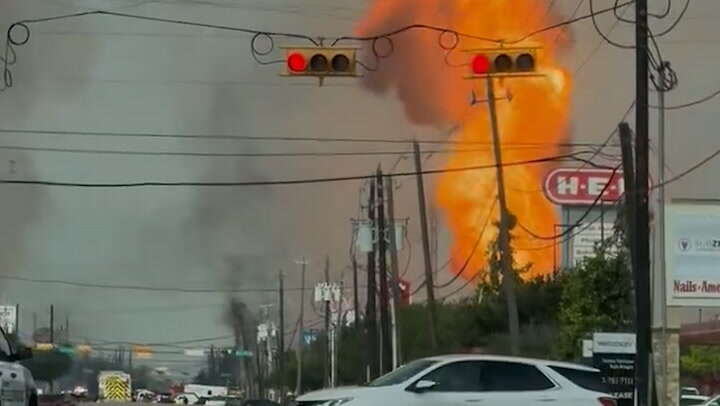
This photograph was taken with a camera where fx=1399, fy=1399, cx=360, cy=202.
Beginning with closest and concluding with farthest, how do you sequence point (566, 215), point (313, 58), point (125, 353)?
point (313, 58), point (566, 215), point (125, 353)

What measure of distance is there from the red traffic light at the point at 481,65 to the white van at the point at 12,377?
6901mm

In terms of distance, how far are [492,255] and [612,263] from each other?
18.3 metres

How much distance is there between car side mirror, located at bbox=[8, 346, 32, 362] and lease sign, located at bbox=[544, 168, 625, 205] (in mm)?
60624

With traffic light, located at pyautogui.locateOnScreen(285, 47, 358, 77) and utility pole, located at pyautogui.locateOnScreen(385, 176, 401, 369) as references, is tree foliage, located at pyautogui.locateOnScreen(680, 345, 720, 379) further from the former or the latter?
traffic light, located at pyautogui.locateOnScreen(285, 47, 358, 77)

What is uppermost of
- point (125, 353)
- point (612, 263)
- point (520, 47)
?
point (520, 47)

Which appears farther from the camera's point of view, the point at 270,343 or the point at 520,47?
the point at 270,343

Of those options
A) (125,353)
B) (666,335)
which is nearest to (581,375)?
(666,335)

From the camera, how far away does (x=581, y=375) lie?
19375 mm

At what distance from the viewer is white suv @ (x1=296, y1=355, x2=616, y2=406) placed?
61.5 ft

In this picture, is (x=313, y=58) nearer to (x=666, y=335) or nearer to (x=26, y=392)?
(x=26, y=392)

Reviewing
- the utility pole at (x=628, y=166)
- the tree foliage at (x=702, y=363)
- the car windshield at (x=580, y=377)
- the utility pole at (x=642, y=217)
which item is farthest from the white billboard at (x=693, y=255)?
the car windshield at (x=580, y=377)

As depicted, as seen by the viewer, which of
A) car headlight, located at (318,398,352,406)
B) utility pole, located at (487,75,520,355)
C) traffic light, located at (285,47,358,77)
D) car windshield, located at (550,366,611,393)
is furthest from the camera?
utility pole, located at (487,75,520,355)

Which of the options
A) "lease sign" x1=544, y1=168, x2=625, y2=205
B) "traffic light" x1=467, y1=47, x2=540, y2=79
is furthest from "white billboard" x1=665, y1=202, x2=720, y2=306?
"lease sign" x1=544, y1=168, x2=625, y2=205

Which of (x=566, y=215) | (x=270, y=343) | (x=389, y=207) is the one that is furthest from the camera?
(x=270, y=343)
